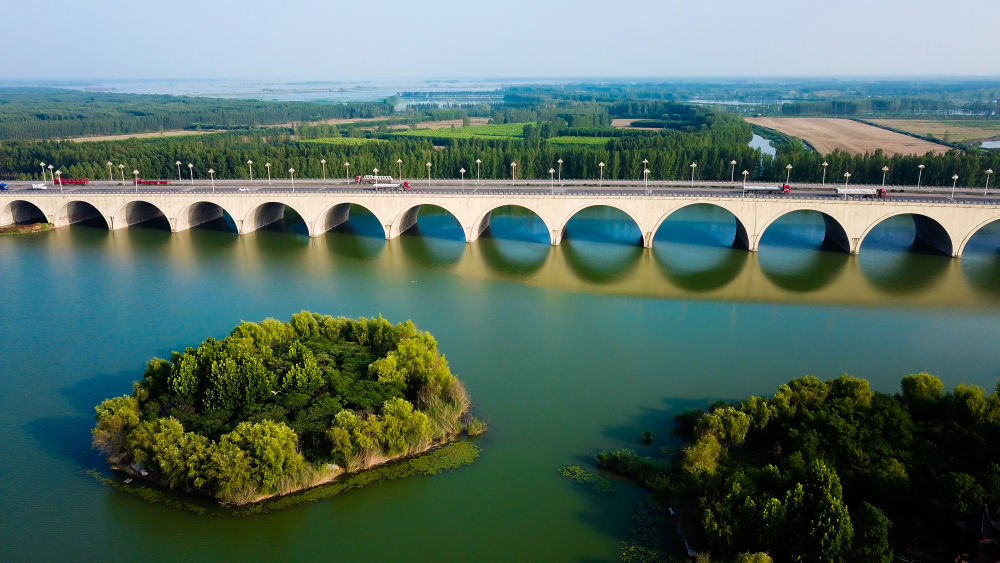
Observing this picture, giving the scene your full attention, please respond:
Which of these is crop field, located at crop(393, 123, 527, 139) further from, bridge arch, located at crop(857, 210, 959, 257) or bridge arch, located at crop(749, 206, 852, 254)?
bridge arch, located at crop(857, 210, 959, 257)

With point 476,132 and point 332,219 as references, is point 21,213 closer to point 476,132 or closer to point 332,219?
point 332,219

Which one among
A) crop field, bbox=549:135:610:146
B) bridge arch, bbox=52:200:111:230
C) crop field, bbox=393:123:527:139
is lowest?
bridge arch, bbox=52:200:111:230

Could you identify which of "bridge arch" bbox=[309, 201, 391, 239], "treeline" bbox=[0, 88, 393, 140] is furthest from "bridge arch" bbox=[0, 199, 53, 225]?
"treeline" bbox=[0, 88, 393, 140]

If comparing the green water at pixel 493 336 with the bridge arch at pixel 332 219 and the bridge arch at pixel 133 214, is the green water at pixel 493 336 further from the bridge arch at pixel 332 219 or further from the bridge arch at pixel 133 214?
the bridge arch at pixel 133 214

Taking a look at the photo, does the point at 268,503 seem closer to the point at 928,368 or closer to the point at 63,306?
the point at 63,306

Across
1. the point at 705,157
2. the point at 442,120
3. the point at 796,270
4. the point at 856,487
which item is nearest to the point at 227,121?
the point at 442,120
